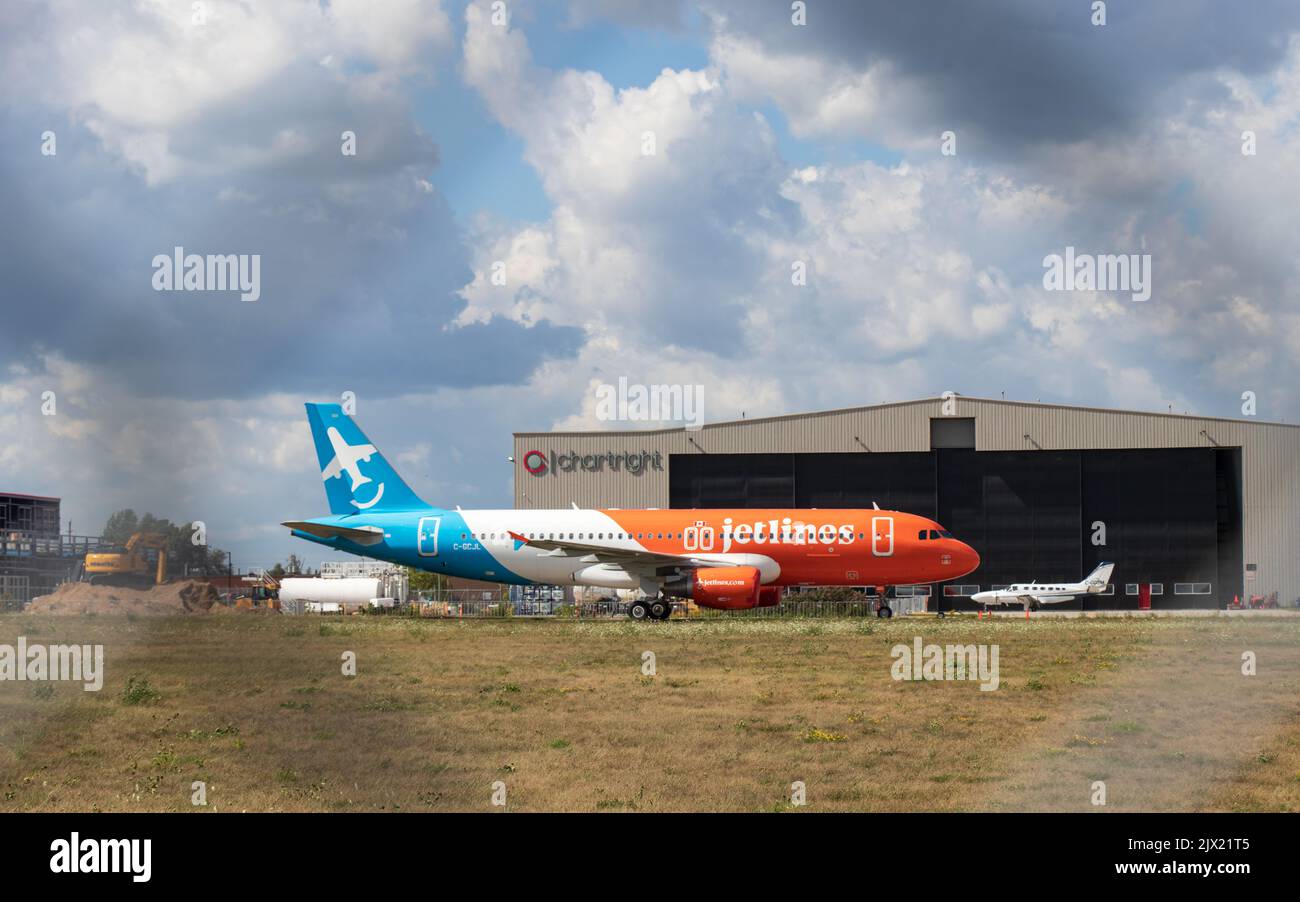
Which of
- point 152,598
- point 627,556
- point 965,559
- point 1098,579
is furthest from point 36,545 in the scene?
point 1098,579

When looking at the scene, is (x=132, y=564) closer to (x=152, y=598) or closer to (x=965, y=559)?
(x=152, y=598)

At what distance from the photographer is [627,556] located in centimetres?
5125

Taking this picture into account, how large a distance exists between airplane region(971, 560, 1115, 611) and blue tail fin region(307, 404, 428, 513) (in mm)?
42784

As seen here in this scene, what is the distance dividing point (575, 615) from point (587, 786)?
46.2 meters

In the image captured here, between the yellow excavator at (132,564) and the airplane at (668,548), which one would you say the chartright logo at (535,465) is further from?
the yellow excavator at (132,564)

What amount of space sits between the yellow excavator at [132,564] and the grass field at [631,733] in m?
4.35

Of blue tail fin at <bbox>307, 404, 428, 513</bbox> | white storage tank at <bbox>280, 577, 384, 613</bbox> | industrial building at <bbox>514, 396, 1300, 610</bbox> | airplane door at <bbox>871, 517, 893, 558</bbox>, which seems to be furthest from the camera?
industrial building at <bbox>514, 396, 1300, 610</bbox>

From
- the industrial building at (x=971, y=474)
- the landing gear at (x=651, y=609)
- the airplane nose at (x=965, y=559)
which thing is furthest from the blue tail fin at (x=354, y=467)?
the industrial building at (x=971, y=474)

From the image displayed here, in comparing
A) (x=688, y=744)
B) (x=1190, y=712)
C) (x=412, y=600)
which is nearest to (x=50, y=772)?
(x=688, y=744)

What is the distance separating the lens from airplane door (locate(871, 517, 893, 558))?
5206 cm

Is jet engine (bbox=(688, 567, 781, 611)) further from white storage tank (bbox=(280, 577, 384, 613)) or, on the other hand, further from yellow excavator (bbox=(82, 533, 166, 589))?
white storage tank (bbox=(280, 577, 384, 613))

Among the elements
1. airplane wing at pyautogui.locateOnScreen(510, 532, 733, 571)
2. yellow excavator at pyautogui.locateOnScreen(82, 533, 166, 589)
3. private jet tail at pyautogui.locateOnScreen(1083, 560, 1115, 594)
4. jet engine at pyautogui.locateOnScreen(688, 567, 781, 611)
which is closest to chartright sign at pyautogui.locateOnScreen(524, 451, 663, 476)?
private jet tail at pyautogui.locateOnScreen(1083, 560, 1115, 594)

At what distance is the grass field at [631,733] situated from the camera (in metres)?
13.9

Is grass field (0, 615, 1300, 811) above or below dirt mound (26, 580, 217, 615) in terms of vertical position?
below
